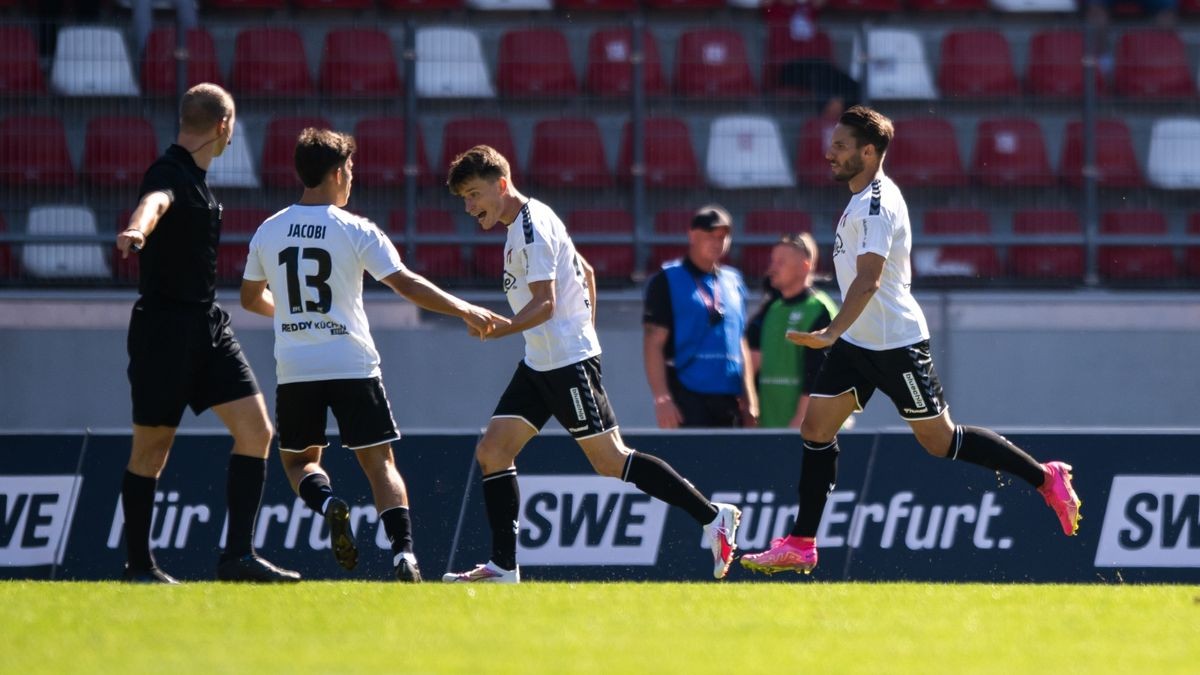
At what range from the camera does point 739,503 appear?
910cm

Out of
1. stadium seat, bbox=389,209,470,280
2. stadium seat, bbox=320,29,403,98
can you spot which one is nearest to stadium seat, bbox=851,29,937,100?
stadium seat, bbox=389,209,470,280

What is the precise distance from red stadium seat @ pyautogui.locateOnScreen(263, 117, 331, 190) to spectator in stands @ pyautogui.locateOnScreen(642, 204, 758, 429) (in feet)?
10.8

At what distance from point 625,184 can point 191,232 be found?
5.80 meters

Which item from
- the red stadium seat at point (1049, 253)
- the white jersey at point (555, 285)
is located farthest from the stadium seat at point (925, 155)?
the white jersey at point (555, 285)

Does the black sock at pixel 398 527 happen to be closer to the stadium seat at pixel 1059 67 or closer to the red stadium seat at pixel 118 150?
the red stadium seat at pixel 118 150

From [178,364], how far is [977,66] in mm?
7978

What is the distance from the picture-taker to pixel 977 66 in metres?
13.3

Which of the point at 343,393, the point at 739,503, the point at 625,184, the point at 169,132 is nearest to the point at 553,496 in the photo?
the point at 739,503

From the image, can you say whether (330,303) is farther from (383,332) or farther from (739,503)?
(383,332)

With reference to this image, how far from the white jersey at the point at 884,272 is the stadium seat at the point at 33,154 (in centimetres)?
679

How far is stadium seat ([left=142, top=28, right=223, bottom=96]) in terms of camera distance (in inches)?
483

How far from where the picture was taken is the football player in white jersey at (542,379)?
7.44m

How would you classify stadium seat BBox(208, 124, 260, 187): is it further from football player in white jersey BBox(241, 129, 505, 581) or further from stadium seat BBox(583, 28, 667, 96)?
football player in white jersey BBox(241, 129, 505, 581)

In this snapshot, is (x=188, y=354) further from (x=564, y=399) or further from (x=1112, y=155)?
(x=1112, y=155)
